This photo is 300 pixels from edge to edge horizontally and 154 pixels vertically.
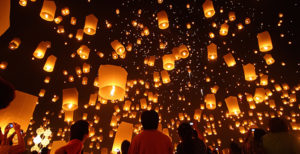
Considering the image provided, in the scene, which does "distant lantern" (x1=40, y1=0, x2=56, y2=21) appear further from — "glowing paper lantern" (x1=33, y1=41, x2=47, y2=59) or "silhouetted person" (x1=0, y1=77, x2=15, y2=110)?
"silhouetted person" (x1=0, y1=77, x2=15, y2=110)

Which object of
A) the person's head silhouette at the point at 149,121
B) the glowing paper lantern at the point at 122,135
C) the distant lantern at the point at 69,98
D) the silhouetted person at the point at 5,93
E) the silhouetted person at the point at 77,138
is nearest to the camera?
the silhouetted person at the point at 5,93

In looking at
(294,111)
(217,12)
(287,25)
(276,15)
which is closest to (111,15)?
(217,12)

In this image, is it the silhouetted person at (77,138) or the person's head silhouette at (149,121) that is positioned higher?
the person's head silhouette at (149,121)

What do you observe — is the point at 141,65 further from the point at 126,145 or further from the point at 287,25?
the point at 126,145

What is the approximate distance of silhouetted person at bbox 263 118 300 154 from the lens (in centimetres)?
220

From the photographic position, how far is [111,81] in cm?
284

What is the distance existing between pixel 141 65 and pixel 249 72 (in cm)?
527

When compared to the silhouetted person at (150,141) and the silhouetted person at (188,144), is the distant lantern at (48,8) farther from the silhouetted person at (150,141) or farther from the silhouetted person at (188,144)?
the silhouetted person at (188,144)

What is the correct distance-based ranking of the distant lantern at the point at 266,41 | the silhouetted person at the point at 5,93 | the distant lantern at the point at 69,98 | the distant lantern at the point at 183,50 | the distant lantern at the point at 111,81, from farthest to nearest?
the distant lantern at the point at 183,50, the distant lantern at the point at 266,41, the distant lantern at the point at 69,98, the distant lantern at the point at 111,81, the silhouetted person at the point at 5,93

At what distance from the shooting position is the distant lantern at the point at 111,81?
2850mm

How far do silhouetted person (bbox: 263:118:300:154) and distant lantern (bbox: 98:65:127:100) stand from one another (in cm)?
188

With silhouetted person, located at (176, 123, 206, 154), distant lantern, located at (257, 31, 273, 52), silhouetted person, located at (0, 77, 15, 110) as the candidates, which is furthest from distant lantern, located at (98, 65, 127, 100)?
distant lantern, located at (257, 31, 273, 52)

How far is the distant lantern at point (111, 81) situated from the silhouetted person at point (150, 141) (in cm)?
96

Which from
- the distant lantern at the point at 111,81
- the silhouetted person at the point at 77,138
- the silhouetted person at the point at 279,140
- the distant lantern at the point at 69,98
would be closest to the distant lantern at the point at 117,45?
the distant lantern at the point at 69,98
